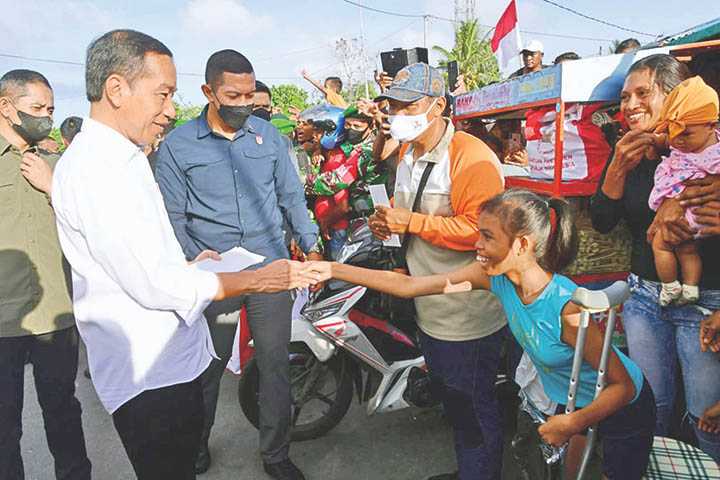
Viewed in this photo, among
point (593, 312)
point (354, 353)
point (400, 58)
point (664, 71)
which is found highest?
point (400, 58)

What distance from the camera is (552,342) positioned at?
1673mm

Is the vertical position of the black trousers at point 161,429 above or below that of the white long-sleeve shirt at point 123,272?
below

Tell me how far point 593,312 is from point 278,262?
3.64 feet

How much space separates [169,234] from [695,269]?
6.25 feet

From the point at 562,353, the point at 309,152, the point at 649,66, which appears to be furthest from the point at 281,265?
the point at 309,152

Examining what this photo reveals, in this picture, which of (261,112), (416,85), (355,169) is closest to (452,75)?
(355,169)

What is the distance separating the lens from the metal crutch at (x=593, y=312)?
4.30ft

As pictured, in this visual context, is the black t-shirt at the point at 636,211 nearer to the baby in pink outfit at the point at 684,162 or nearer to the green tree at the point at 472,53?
the baby in pink outfit at the point at 684,162

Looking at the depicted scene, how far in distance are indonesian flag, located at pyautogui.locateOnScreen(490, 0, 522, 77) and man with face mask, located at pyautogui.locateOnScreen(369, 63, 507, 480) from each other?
167 cm

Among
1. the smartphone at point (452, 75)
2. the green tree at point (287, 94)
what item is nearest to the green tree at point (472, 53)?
the green tree at point (287, 94)

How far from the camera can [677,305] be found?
6.36 ft

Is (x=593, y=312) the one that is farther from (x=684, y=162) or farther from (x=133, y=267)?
(x=133, y=267)

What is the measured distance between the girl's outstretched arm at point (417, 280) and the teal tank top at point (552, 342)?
0.58ft

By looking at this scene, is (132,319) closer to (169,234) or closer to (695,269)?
(169,234)
